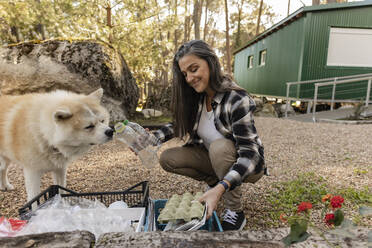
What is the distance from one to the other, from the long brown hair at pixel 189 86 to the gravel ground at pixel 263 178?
19.3 inches

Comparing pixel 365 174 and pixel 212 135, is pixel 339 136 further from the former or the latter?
pixel 212 135

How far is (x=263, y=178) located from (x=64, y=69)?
4.58 metres

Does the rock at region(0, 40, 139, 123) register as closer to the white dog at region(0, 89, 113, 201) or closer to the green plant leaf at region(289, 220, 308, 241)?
the white dog at region(0, 89, 113, 201)

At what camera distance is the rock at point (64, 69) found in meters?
4.63

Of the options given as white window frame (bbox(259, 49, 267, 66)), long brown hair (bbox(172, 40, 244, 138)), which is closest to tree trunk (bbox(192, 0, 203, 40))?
white window frame (bbox(259, 49, 267, 66))

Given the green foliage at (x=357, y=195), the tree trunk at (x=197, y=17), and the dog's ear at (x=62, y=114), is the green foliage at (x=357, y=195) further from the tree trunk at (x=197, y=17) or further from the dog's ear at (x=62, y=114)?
the tree trunk at (x=197, y=17)

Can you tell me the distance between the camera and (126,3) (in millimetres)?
6102

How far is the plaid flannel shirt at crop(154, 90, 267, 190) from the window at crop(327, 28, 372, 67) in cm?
948

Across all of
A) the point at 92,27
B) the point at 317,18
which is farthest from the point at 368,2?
the point at 92,27

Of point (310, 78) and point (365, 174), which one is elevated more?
point (310, 78)

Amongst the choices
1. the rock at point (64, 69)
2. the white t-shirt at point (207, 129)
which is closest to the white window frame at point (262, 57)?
the rock at point (64, 69)

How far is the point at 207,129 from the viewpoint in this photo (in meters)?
2.17

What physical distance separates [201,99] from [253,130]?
64 cm

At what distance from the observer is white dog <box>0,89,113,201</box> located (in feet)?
6.19
